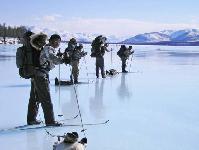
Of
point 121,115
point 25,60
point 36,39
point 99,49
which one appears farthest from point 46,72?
point 99,49

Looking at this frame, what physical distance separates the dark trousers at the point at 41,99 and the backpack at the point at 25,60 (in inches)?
9.0

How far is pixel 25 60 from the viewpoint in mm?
7332

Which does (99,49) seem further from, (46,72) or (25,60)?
(25,60)

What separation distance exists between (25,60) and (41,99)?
0.81 metres

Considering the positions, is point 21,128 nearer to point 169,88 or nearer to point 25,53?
point 25,53

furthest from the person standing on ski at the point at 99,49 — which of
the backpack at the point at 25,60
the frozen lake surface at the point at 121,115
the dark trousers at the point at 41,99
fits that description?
the backpack at the point at 25,60

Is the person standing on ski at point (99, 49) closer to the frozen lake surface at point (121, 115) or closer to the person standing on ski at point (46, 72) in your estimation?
the frozen lake surface at point (121, 115)

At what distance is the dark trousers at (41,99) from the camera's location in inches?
299

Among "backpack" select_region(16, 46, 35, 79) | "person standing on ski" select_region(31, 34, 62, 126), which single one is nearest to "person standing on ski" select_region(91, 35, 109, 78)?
"person standing on ski" select_region(31, 34, 62, 126)

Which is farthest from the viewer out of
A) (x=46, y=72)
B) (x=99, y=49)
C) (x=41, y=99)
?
(x=99, y=49)

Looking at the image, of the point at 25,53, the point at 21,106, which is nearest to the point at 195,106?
the point at 21,106

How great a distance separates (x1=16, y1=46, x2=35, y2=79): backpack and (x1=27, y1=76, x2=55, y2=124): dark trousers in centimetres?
23

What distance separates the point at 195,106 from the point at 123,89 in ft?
12.3

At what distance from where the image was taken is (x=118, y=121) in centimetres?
853
